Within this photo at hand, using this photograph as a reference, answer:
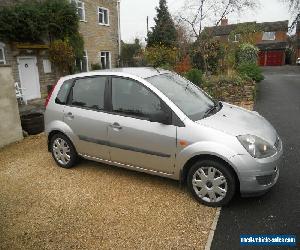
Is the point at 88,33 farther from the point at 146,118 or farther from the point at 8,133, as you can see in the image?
the point at 146,118

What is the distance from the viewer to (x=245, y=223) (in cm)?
408

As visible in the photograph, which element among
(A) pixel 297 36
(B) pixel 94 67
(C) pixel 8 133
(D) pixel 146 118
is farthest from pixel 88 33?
(A) pixel 297 36

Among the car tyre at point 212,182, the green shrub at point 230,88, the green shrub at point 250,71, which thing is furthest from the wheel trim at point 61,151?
the green shrub at point 250,71

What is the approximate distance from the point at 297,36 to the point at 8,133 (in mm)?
51916

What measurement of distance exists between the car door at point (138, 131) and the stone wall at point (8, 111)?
12.0 ft

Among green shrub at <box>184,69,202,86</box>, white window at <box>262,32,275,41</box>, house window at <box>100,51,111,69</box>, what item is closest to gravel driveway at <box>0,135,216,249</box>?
green shrub at <box>184,69,202,86</box>

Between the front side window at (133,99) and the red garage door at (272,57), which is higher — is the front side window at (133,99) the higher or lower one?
the higher one

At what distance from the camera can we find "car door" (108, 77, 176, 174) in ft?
15.3

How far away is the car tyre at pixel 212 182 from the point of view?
14.1 feet

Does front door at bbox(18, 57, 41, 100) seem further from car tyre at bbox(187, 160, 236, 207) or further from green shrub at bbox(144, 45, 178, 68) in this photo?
car tyre at bbox(187, 160, 236, 207)

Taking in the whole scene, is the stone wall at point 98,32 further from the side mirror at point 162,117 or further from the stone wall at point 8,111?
the side mirror at point 162,117

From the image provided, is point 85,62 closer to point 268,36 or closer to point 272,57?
point 272,57

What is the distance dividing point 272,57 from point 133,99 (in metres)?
46.2

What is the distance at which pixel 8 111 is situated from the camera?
25.5 ft
